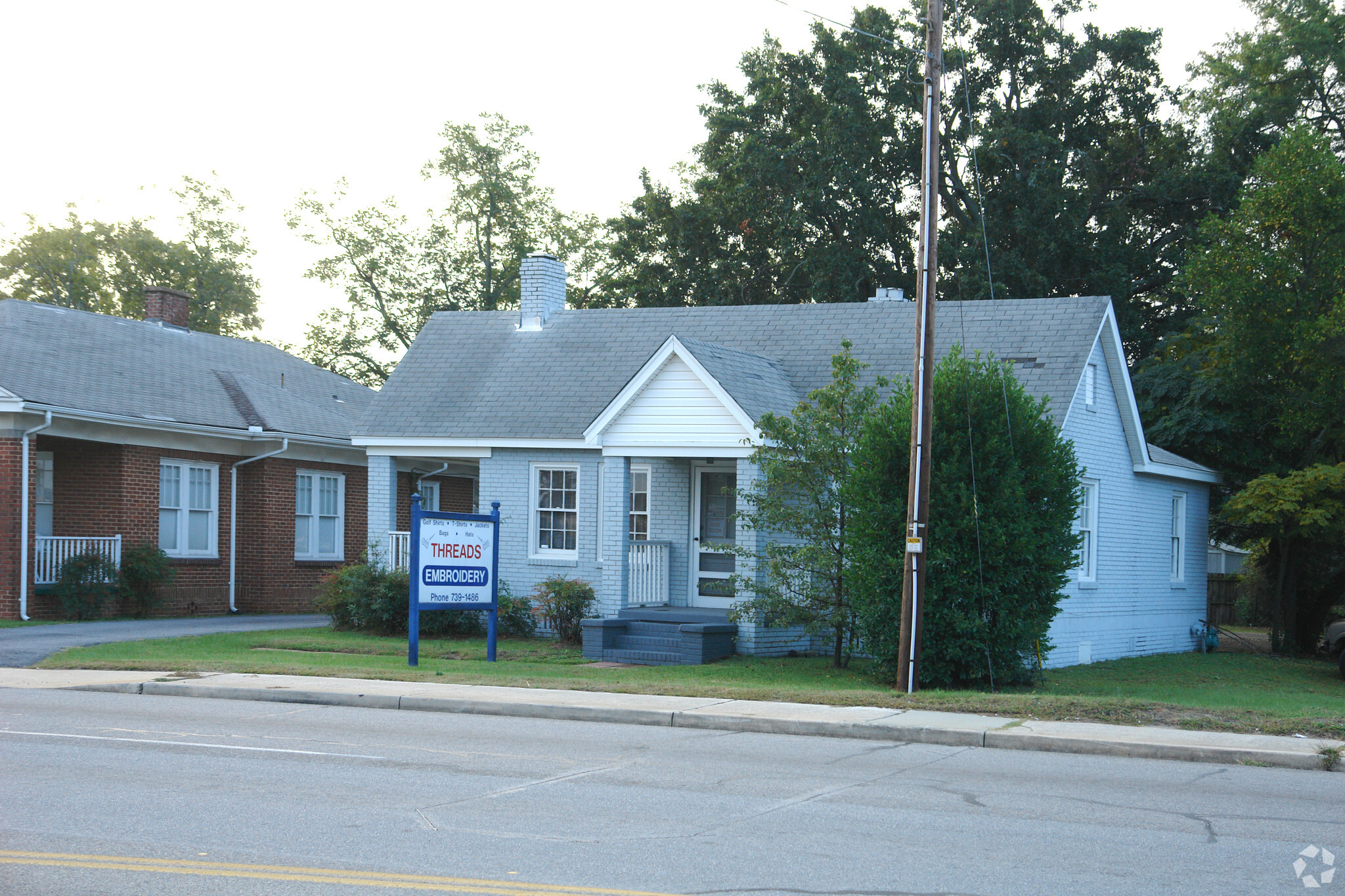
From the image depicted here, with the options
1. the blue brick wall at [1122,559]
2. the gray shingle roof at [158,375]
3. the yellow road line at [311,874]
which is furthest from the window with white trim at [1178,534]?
the yellow road line at [311,874]

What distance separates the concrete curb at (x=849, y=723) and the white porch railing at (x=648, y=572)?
609 centimetres

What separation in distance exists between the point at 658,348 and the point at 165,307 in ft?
57.6

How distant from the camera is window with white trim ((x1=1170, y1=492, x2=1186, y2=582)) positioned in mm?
25719

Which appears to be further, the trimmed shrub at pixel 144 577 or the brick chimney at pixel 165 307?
the brick chimney at pixel 165 307

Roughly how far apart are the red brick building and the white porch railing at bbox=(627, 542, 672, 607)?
7451 millimetres

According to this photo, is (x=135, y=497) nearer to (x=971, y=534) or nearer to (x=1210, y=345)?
(x=971, y=534)

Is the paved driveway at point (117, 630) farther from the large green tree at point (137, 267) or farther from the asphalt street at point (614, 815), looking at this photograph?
the large green tree at point (137, 267)

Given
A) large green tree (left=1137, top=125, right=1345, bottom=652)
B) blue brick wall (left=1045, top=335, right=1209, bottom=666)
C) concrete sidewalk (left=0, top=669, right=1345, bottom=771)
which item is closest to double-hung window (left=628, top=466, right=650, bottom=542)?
blue brick wall (left=1045, top=335, right=1209, bottom=666)

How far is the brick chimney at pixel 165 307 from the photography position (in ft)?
104

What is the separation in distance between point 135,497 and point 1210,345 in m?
22.6

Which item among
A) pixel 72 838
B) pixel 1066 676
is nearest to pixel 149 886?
pixel 72 838

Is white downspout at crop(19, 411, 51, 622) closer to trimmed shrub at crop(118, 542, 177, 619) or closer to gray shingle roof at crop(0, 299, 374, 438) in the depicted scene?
gray shingle roof at crop(0, 299, 374, 438)

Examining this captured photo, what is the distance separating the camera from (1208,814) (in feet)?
28.0

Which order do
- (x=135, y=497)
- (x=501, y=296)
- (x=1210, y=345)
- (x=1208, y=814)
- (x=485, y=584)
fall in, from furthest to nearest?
(x=501, y=296) → (x=1210, y=345) → (x=135, y=497) → (x=485, y=584) → (x=1208, y=814)
